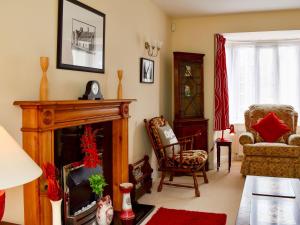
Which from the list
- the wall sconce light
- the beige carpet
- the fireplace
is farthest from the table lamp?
the wall sconce light

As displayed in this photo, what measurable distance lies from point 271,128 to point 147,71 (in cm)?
207

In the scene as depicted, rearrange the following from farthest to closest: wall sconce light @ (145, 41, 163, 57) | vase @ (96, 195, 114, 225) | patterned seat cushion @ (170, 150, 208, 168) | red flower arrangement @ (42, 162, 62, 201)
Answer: wall sconce light @ (145, 41, 163, 57) < patterned seat cushion @ (170, 150, 208, 168) < vase @ (96, 195, 114, 225) < red flower arrangement @ (42, 162, 62, 201)

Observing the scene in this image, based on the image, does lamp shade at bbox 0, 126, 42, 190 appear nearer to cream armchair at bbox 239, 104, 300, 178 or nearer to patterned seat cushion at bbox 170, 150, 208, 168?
patterned seat cushion at bbox 170, 150, 208, 168

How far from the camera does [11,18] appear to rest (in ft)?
6.76

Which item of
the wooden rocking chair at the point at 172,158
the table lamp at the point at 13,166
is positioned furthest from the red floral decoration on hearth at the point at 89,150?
the wooden rocking chair at the point at 172,158

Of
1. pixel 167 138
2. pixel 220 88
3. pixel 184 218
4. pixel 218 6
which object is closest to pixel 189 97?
pixel 220 88

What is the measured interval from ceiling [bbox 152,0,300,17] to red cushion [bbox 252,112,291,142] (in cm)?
162

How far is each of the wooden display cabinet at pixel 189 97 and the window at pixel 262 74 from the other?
1.12m

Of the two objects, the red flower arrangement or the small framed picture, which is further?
the small framed picture

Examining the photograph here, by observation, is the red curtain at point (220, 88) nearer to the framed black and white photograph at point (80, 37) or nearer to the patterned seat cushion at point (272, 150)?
the patterned seat cushion at point (272, 150)

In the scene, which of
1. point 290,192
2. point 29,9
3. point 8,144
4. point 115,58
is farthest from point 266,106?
point 8,144

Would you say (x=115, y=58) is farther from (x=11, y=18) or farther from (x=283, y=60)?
(x=283, y=60)

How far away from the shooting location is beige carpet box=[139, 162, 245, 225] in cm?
364

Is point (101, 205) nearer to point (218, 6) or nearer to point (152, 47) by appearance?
point (152, 47)
